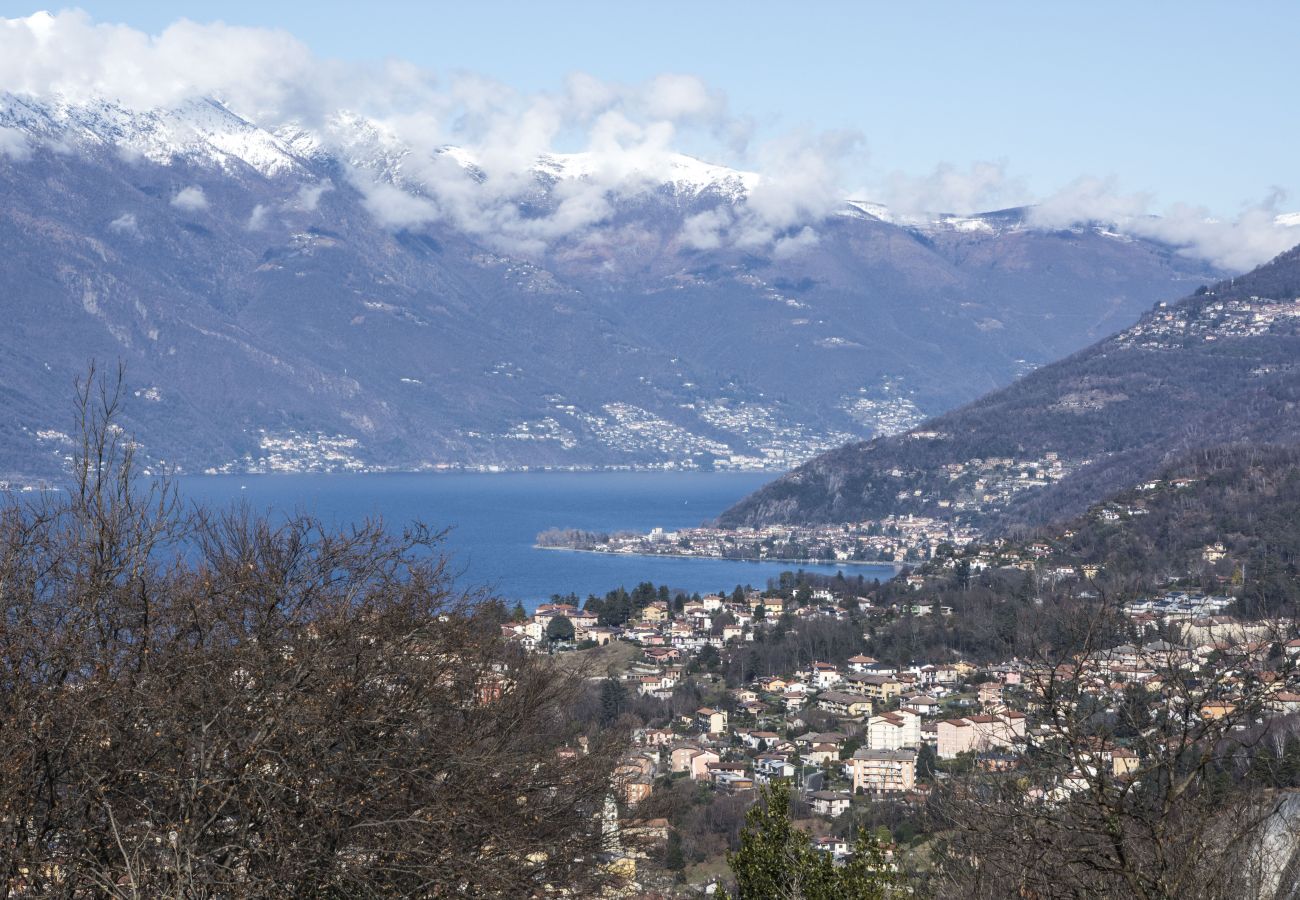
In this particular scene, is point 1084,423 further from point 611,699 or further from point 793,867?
point 793,867

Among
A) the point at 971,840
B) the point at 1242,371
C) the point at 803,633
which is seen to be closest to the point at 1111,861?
the point at 971,840

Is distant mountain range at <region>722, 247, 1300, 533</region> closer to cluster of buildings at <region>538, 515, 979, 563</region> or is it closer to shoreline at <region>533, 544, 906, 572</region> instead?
cluster of buildings at <region>538, 515, 979, 563</region>

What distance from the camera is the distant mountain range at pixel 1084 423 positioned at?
101688mm

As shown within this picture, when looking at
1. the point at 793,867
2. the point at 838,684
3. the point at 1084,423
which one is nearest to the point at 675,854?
the point at 793,867

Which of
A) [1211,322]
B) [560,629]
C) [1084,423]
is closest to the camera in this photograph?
[560,629]

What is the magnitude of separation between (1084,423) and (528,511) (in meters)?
45.7

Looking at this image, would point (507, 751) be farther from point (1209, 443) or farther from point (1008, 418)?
point (1008, 418)

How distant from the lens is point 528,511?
131000mm

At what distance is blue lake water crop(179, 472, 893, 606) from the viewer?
81188 mm

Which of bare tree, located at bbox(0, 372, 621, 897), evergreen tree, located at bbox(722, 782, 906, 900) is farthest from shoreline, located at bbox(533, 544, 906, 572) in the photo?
bare tree, located at bbox(0, 372, 621, 897)

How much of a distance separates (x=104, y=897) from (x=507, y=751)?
3.99 meters

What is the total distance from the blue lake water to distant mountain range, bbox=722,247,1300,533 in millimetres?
12938

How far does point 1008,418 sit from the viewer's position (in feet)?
405

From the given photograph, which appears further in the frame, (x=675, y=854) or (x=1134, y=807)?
(x=675, y=854)
